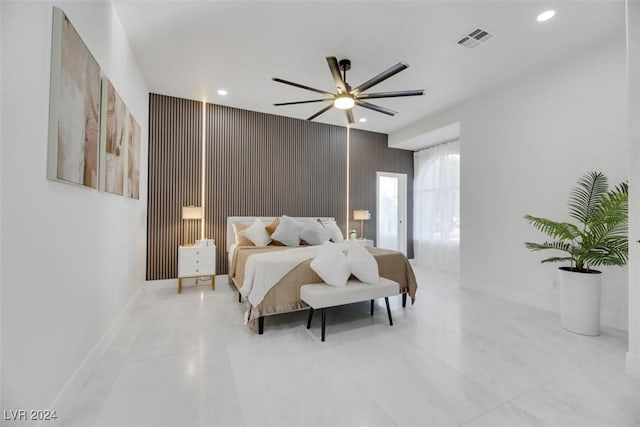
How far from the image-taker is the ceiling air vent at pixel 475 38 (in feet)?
8.62

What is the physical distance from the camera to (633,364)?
186cm

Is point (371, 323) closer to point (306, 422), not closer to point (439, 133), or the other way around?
point (306, 422)

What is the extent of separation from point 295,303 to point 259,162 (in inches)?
115

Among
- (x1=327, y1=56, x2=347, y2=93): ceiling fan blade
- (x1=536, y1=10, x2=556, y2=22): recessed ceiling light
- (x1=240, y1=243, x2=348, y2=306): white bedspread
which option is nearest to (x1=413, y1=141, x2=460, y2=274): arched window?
(x1=536, y1=10, x2=556, y2=22): recessed ceiling light

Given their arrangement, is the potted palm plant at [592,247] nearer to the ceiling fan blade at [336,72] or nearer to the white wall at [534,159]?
the white wall at [534,159]

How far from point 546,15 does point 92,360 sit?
468 centimetres

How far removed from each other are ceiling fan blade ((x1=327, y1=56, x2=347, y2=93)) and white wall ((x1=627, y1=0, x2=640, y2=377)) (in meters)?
2.15

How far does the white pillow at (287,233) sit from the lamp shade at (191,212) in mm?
1181

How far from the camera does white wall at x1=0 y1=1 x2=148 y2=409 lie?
1.08 metres

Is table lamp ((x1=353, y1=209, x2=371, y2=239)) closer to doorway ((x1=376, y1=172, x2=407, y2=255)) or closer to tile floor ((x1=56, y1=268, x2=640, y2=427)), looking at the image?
doorway ((x1=376, y1=172, x2=407, y2=255))

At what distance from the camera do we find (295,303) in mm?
2695

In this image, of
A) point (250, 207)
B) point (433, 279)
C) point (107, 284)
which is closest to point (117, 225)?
point (107, 284)

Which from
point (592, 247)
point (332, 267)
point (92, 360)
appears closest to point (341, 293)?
point (332, 267)

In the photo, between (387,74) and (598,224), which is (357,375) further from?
(598,224)
